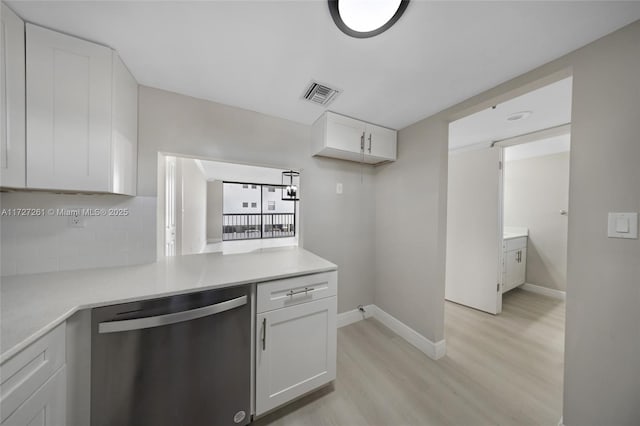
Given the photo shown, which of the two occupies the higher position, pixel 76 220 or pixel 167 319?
pixel 76 220

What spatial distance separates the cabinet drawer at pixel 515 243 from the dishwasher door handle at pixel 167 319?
364 cm

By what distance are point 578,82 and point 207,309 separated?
2296 millimetres

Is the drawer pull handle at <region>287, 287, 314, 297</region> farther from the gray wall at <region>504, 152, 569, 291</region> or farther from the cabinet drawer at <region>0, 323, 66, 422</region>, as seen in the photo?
the gray wall at <region>504, 152, 569, 291</region>

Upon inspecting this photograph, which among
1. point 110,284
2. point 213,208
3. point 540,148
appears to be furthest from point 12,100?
point 540,148

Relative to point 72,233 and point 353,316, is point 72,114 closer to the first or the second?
point 72,233

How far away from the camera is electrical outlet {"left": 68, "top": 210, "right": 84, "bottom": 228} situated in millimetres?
1228

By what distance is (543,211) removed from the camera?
315 cm

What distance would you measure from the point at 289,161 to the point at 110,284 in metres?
1.50

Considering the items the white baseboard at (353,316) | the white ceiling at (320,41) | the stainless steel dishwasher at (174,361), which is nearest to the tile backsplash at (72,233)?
the stainless steel dishwasher at (174,361)

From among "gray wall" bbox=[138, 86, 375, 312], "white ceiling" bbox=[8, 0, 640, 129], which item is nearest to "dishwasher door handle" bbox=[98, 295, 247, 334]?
"gray wall" bbox=[138, 86, 375, 312]

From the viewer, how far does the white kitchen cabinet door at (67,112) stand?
957mm

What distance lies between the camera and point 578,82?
108 cm

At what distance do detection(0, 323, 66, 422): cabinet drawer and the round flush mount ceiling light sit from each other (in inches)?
66.8

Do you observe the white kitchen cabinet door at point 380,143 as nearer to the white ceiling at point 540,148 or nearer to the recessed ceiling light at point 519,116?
the recessed ceiling light at point 519,116
